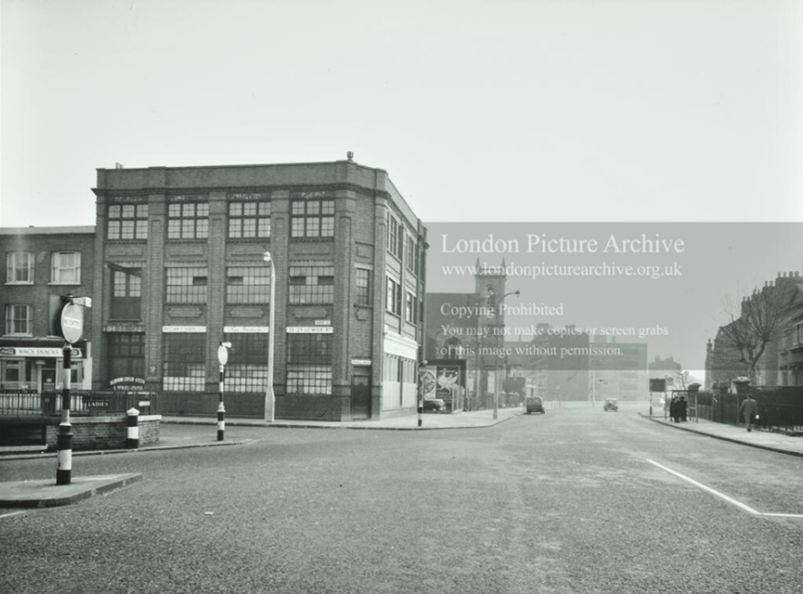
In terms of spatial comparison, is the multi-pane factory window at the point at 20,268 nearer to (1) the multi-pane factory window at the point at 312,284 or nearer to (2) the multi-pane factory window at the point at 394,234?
(1) the multi-pane factory window at the point at 312,284

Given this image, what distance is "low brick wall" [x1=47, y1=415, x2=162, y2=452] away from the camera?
18906 mm

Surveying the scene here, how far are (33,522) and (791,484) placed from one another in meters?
11.9

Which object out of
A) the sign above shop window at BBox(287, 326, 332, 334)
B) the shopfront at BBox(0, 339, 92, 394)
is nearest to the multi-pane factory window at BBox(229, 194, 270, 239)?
the sign above shop window at BBox(287, 326, 332, 334)

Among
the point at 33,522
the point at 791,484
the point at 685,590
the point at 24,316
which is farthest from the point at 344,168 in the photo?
the point at 685,590

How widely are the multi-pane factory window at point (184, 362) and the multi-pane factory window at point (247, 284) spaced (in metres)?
2.60

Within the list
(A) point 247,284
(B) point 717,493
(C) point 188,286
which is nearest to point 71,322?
(B) point 717,493

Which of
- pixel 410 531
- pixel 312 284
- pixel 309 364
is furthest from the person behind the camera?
pixel 312 284

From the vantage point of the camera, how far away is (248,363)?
38688 mm

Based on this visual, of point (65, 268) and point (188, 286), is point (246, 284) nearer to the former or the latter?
point (188, 286)

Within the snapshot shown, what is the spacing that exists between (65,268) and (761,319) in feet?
139

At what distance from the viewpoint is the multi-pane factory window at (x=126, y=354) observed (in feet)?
130

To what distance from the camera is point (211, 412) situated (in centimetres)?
3828

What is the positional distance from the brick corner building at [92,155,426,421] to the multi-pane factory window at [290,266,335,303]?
0.05 metres

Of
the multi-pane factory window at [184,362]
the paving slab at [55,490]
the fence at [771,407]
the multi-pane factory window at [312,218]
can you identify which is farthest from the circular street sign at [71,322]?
the fence at [771,407]
